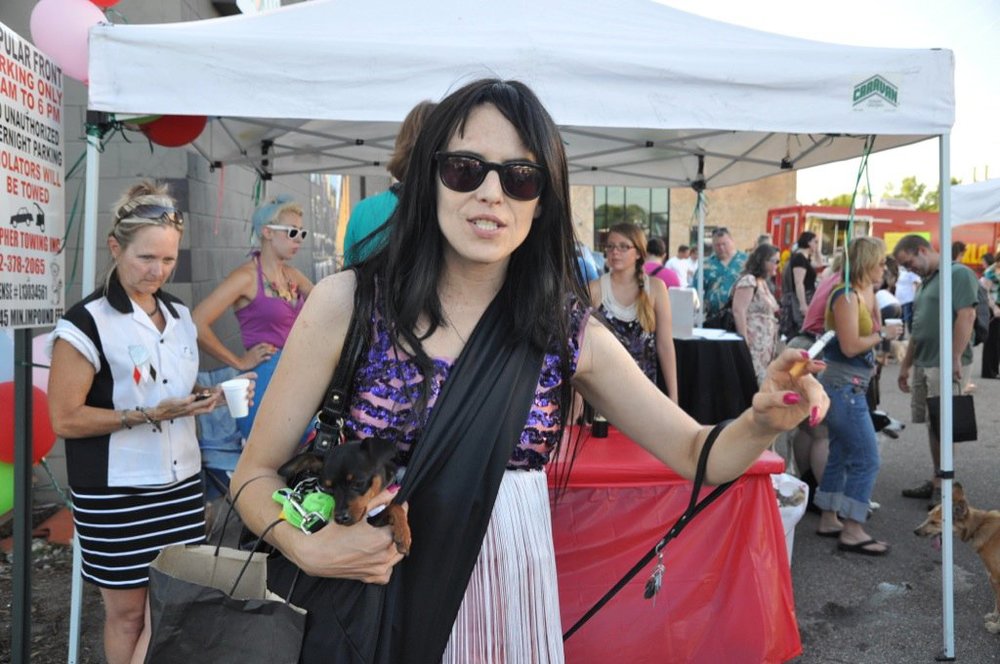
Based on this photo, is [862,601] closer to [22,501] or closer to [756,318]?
[756,318]

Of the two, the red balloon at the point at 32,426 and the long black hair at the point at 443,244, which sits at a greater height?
the long black hair at the point at 443,244

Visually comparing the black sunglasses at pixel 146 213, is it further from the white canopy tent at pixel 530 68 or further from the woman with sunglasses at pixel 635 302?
the woman with sunglasses at pixel 635 302

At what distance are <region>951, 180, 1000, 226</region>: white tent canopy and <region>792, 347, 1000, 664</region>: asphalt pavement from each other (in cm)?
580

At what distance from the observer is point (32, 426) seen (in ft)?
9.59

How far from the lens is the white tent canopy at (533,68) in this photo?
2.92 m

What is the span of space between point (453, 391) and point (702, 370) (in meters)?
4.52

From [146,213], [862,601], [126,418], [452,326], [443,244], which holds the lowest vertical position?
[862,601]

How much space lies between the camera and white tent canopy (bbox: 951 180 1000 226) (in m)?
10.6

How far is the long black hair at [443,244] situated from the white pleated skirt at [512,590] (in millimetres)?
226

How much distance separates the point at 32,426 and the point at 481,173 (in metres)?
2.39

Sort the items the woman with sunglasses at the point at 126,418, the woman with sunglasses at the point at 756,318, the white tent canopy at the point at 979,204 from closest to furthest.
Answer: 1. the woman with sunglasses at the point at 126,418
2. the woman with sunglasses at the point at 756,318
3. the white tent canopy at the point at 979,204

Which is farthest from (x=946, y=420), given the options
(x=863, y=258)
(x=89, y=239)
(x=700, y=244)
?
(x=700, y=244)

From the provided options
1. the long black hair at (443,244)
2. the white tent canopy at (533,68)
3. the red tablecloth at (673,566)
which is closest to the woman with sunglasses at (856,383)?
the white tent canopy at (533,68)

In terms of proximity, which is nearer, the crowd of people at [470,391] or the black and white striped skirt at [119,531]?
the crowd of people at [470,391]
